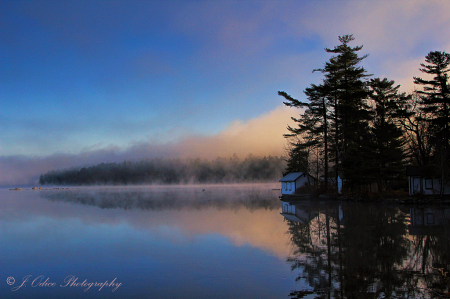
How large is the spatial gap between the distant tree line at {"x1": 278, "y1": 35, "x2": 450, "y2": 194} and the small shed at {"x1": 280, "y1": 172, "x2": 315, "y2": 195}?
309cm

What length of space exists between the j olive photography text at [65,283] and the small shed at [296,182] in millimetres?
33726

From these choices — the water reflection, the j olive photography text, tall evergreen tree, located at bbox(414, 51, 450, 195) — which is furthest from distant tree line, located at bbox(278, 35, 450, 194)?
the j olive photography text

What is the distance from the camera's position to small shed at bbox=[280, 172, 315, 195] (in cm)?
3962

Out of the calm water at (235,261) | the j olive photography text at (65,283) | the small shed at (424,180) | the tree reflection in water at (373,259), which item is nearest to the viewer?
the tree reflection in water at (373,259)

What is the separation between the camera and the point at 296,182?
39.6m

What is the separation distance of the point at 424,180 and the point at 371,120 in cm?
1149

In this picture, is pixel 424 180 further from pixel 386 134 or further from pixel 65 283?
pixel 65 283

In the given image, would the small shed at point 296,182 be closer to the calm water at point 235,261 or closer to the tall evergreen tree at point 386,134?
the tall evergreen tree at point 386,134

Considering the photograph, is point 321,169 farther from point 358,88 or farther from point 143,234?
point 143,234

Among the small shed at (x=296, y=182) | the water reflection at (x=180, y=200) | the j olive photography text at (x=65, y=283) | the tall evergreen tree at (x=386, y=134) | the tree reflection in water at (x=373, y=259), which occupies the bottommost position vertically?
the water reflection at (x=180, y=200)

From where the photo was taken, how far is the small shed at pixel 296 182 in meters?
39.6

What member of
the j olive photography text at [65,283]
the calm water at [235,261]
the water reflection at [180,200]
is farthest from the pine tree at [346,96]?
the j olive photography text at [65,283]

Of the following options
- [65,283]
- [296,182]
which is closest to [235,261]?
[65,283]

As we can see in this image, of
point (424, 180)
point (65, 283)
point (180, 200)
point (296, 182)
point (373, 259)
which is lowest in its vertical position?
point (180, 200)
